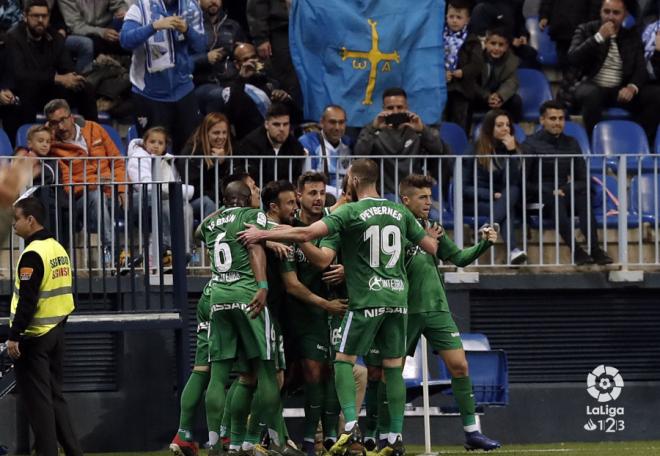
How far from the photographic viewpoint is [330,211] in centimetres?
1320

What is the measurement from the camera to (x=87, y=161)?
1545 centimetres

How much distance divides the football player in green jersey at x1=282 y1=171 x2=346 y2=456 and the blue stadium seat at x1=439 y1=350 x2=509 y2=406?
221 centimetres

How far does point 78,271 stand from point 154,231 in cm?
85

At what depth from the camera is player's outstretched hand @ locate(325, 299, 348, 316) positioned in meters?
12.6

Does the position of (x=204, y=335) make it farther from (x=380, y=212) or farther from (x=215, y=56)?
(x=215, y=56)

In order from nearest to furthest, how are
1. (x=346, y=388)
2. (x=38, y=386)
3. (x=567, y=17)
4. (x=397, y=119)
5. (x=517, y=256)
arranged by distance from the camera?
(x=346, y=388), (x=38, y=386), (x=517, y=256), (x=397, y=119), (x=567, y=17)

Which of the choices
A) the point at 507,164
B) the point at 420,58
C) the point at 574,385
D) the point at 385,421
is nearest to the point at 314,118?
the point at 420,58

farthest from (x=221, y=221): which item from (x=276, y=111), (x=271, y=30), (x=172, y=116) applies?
(x=271, y=30)

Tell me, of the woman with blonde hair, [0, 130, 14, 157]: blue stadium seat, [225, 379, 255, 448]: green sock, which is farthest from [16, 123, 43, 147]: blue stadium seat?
[225, 379, 255, 448]: green sock

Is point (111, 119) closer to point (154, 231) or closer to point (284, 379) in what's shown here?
point (154, 231)

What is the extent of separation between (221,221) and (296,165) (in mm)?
3281

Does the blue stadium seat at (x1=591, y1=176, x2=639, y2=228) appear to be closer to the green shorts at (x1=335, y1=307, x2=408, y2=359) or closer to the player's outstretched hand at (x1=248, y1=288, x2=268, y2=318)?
the green shorts at (x1=335, y1=307, x2=408, y2=359)

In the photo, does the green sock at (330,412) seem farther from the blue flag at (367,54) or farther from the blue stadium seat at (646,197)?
the blue flag at (367,54)

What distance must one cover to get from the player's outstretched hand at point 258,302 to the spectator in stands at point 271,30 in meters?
6.03
